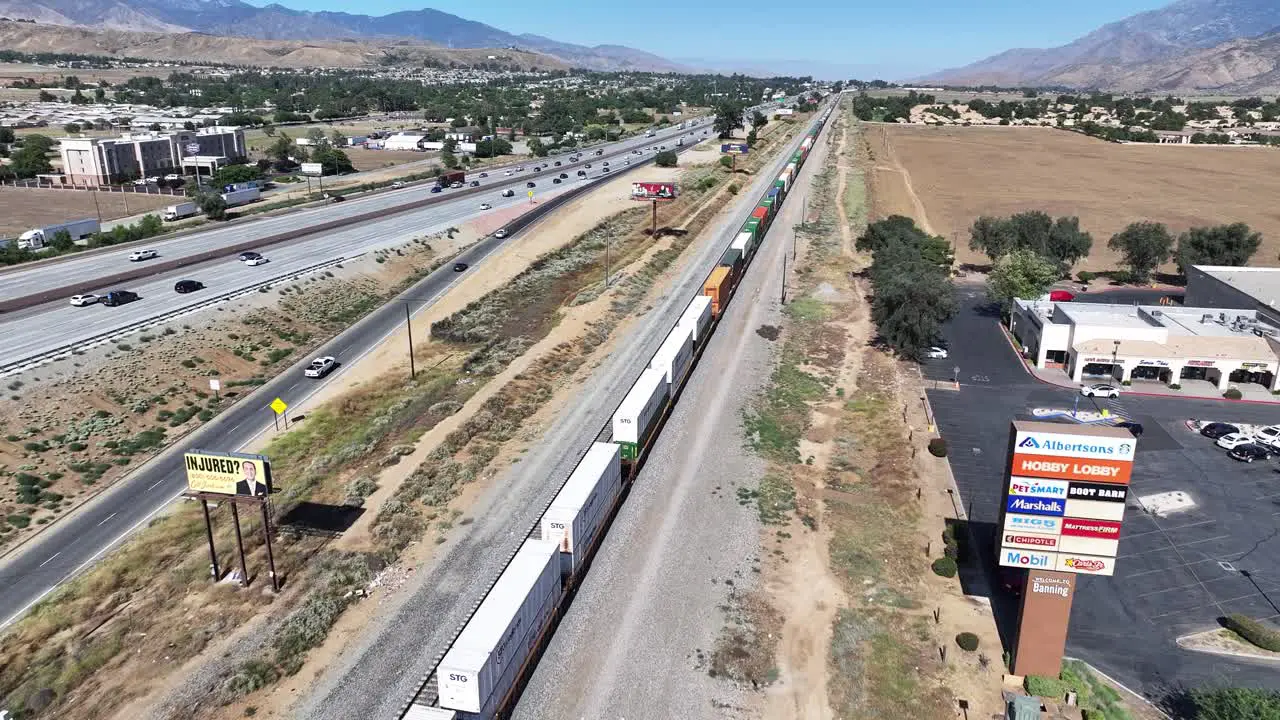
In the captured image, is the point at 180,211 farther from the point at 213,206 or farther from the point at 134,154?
the point at 134,154

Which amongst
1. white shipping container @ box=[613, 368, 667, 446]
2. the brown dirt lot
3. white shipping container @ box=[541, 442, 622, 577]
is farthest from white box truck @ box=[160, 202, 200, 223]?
white shipping container @ box=[541, 442, 622, 577]

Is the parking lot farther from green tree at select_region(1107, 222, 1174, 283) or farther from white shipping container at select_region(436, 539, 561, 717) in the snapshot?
green tree at select_region(1107, 222, 1174, 283)

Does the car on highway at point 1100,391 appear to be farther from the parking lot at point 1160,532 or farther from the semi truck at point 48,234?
the semi truck at point 48,234

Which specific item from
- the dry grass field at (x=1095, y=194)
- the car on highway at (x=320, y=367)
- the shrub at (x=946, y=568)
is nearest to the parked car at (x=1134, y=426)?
the shrub at (x=946, y=568)

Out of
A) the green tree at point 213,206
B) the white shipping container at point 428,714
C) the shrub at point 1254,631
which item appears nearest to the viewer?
the white shipping container at point 428,714

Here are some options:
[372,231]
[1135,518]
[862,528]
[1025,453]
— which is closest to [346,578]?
[862,528]

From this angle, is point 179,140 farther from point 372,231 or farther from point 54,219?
point 372,231
